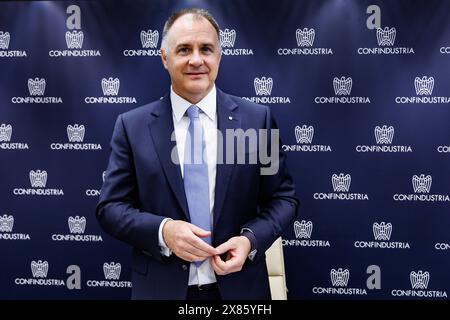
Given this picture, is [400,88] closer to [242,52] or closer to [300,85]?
[300,85]

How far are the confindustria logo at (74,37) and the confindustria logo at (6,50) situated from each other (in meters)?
0.36

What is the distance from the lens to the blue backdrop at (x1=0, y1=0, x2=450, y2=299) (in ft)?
11.6

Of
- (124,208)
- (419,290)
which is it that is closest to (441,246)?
(419,290)

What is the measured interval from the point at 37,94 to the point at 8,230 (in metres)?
1.16

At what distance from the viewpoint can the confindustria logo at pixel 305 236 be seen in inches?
144

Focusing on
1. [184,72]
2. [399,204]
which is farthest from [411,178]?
[184,72]

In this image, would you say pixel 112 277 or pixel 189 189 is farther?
pixel 112 277

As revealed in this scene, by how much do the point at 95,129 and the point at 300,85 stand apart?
1676mm

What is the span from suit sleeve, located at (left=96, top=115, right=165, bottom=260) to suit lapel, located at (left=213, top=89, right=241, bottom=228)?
0.74 feet

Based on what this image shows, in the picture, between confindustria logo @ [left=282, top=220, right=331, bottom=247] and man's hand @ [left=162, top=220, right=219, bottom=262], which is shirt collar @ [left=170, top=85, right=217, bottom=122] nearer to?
man's hand @ [left=162, top=220, right=219, bottom=262]

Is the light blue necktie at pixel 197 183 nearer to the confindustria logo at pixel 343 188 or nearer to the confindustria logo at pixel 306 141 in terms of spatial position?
the confindustria logo at pixel 306 141

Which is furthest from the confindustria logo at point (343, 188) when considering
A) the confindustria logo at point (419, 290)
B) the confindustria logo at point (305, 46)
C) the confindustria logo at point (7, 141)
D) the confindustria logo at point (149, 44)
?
the confindustria logo at point (7, 141)

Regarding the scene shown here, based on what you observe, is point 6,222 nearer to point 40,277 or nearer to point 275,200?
point 40,277

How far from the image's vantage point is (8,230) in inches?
154
